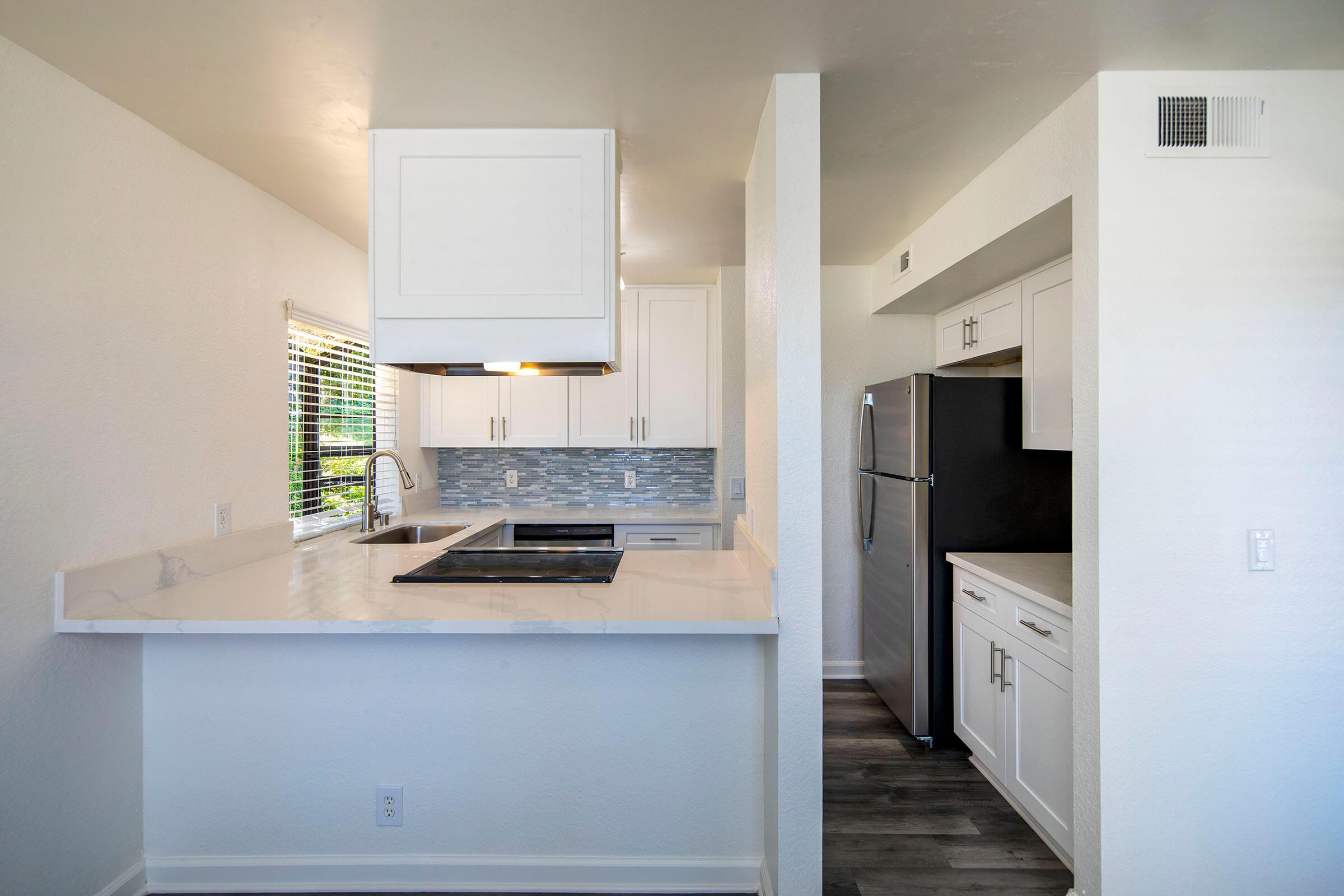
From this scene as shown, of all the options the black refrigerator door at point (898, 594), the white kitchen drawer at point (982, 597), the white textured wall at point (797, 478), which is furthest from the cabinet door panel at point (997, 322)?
the white textured wall at point (797, 478)

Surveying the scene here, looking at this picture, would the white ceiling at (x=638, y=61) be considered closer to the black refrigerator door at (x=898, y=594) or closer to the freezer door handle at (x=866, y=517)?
the black refrigerator door at (x=898, y=594)

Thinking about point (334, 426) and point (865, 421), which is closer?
point (334, 426)

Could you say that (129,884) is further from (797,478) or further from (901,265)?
(901,265)

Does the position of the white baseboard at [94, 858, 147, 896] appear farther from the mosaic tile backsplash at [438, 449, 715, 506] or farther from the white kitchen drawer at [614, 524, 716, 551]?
the mosaic tile backsplash at [438, 449, 715, 506]

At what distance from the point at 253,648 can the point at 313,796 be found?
479 mm

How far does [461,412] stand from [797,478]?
107 inches

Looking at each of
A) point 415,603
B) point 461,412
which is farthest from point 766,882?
point 461,412

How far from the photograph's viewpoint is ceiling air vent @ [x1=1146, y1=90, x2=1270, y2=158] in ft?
5.34

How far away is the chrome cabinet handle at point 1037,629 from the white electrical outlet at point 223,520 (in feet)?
9.05

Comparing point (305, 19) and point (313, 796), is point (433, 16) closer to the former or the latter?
point (305, 19)

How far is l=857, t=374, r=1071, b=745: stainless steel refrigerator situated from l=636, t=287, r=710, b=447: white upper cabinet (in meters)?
1.27

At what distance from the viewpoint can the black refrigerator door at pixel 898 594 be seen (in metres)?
2.74

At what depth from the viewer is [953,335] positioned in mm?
3221

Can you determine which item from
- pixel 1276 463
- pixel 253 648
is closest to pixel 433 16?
pixel 253 648
